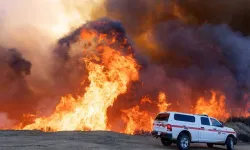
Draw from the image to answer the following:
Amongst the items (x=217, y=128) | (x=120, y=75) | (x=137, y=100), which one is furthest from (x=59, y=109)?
(x=217, y=128)

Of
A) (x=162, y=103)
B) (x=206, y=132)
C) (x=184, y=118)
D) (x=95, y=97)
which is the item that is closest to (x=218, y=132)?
(x=206, y=132)

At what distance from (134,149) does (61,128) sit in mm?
12913

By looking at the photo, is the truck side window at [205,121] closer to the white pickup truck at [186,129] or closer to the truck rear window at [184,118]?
the white pickup truck at [186,129]

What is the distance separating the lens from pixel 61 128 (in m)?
29.0

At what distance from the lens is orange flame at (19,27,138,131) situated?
96.4ft

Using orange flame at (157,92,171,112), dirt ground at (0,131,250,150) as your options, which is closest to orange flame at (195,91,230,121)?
orange flame at (157,92,171,112)

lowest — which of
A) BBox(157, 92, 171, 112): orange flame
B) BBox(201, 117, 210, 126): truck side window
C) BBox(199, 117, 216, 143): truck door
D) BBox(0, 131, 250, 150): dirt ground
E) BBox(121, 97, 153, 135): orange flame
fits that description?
BBox(0, 131, 250, 150): dirt ground

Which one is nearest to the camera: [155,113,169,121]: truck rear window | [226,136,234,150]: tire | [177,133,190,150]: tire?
[177,133,190,150]: tire

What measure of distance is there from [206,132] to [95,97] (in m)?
13.2

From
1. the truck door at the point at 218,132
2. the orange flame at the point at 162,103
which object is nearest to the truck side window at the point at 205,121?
the truck door at the point at 218,132

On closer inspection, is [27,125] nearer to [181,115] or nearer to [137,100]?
[137,100]

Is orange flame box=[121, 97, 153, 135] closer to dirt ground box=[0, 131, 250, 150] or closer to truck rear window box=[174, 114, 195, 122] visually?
dirt ground box=[0, 131, 250, 150]

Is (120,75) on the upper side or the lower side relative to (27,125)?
upper

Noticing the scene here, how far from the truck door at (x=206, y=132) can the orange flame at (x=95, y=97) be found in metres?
→ 12.4
